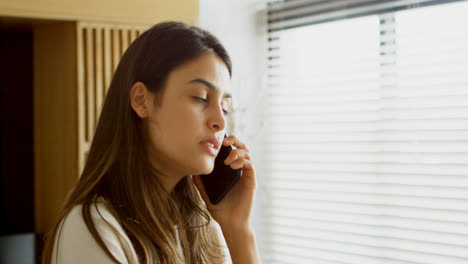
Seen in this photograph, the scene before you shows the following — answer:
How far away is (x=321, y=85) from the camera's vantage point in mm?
2557

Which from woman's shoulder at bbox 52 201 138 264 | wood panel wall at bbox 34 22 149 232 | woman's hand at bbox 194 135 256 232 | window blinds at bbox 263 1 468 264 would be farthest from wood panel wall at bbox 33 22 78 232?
window blinds at bbox 263 1 468 264

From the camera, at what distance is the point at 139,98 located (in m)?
1.16

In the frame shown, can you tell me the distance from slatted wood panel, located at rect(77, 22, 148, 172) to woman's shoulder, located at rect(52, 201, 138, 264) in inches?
34.8

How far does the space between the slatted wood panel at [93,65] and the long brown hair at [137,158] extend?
0.74 metres

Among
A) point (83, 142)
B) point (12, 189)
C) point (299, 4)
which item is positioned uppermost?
point (299, 4)

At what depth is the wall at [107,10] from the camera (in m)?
1.72

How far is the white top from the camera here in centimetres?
97

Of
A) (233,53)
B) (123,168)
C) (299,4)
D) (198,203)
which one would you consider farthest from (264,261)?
(123,168)

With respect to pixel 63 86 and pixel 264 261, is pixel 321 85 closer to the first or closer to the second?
pixel 264 261

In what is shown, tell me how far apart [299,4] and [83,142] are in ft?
4.28

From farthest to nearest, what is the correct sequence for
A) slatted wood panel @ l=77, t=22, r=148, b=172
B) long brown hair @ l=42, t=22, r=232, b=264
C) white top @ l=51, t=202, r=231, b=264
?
slatted wood panel @ l=77, t=22, r=148, b=172, long brown hair @ l=42, t=22, r=232, b=264, white top @ l=51, t=202, r=231, b=264

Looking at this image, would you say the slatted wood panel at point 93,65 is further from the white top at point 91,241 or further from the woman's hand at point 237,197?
the white top at point 91,241

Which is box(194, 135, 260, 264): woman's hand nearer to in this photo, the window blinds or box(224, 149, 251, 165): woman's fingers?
box(224, 149, 251, 165): woman's fingers

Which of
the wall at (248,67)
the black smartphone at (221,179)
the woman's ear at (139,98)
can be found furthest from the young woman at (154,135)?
the wall at (248,67)
